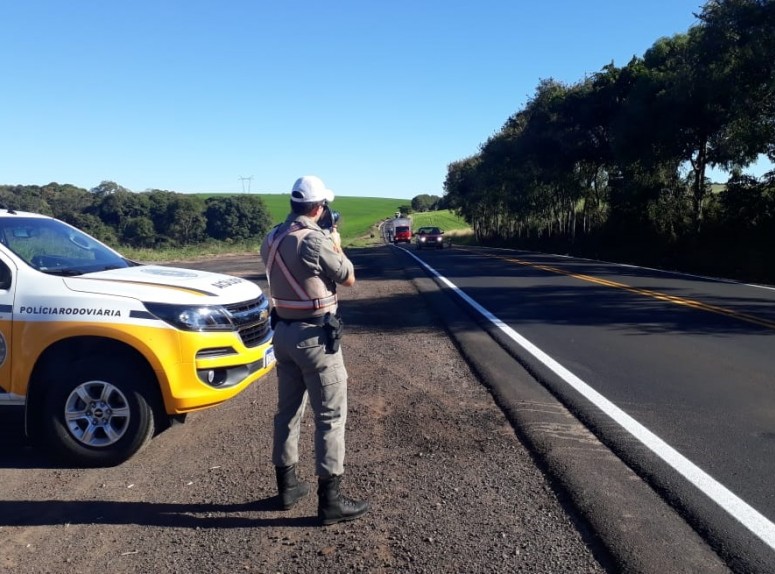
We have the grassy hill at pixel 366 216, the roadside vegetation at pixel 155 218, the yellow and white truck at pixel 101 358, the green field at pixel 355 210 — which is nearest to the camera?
the yellow and white truck at pixel 101 358

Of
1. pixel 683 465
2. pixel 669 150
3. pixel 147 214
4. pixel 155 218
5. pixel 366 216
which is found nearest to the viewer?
pixel 683 465

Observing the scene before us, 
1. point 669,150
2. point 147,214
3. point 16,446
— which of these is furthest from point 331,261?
point 147,214

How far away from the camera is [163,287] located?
17.5ft

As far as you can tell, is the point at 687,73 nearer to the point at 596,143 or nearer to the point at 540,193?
the point at 596,143

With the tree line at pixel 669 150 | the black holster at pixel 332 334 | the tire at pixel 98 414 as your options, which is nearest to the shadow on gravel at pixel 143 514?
the tire at pixel 98 414

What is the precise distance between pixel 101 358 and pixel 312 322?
6.17 feet

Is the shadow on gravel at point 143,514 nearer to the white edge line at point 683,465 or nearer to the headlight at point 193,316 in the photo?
the headlight at point 193,316

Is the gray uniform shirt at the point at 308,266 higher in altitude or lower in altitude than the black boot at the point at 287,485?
higher

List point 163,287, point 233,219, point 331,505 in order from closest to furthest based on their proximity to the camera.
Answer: point 331,505
point 163,287
point 233,219

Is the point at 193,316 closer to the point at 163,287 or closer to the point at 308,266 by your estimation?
the point at 163,287

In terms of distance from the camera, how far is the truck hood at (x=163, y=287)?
5.17m

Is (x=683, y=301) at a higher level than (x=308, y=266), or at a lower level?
lower

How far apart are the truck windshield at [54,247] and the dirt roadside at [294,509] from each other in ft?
4.88

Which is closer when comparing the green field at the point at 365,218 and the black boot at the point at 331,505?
the black boot at the point at 331,505
